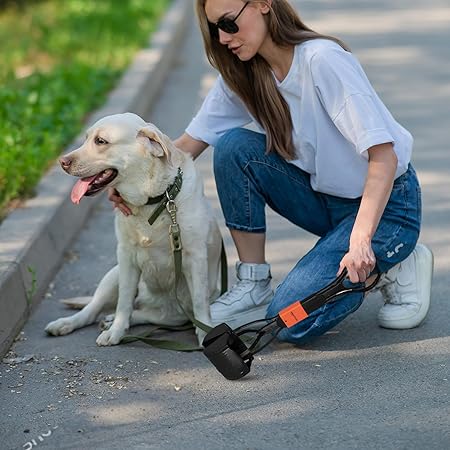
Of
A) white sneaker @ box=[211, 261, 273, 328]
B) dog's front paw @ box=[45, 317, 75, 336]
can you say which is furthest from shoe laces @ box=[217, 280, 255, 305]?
dog's front paw @ box=[45, 317, 75, 336]

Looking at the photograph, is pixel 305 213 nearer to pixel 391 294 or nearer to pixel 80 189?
pixel 391 294

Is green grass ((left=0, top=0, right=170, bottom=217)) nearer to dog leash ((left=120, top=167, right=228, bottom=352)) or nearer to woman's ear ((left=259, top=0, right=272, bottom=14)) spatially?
dog leash ((left=120, top=167, right=228, bottom=352))

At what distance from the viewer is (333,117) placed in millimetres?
4344

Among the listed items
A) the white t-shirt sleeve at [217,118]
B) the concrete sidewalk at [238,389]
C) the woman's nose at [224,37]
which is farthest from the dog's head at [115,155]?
the concrete sidewalk at [238,389]

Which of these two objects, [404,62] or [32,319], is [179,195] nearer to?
[32,319]

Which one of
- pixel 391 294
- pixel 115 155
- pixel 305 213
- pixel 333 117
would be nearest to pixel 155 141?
pixel 115 155

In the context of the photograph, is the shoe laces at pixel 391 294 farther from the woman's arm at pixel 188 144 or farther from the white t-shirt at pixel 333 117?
the woman's arm at pixel 188 144

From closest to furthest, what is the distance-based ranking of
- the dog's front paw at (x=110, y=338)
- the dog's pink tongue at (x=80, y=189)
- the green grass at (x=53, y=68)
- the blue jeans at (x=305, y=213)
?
the dog's pink tongue at (x=80, y=189) → the blue jeans at (x=305, y=213) → the dog's front paw at (x=110, y=338) → the green grass at (x=53, y=68)

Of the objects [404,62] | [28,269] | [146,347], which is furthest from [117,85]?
[146,347]

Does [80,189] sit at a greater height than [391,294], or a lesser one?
greater

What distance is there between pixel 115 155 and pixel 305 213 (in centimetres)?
96

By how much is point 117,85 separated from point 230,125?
4492 mm

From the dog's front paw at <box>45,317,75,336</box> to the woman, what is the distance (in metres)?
0.62

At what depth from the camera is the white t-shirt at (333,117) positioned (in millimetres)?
4254
